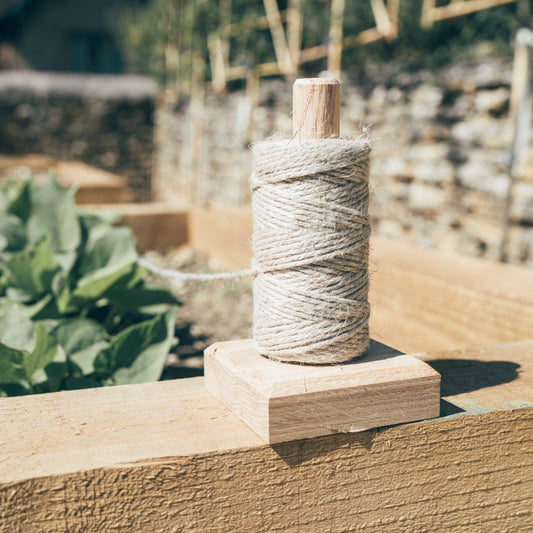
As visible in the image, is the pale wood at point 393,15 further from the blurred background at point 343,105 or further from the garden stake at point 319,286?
the garden stake at point 319,286

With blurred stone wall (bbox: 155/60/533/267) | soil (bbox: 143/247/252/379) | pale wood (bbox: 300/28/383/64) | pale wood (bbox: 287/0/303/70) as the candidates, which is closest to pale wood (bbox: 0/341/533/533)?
soil (bbox: 143/247/252/379)

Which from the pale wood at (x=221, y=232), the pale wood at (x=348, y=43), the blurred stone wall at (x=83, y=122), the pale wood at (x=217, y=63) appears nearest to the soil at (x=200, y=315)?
the pale wood at (x=221, y=232)

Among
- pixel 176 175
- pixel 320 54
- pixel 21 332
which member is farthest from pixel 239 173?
pixel 21 332

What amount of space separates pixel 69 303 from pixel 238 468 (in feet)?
3.20

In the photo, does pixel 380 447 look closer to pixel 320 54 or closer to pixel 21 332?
pixel 21 332

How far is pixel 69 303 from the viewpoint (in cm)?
165

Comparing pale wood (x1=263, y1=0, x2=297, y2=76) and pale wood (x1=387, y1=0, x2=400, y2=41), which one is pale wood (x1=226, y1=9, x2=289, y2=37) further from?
pale wood (x1=387, y1=0, x2=400, y2=41)

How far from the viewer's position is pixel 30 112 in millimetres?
10469

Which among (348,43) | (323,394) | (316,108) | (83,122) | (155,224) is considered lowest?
(155,224)

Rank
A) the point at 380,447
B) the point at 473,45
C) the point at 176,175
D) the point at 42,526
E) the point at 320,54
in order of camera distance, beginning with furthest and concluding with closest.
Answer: the point at 176,175
the point at 320,54
the point at 473,45
the point at 380,447
the point at 42,526

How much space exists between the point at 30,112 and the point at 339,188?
34.6 ft

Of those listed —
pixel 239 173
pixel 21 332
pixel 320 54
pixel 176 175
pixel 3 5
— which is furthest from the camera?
pixel 3 5

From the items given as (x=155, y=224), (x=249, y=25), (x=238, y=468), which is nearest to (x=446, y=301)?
(x=238, y=468)

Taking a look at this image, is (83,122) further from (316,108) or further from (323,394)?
(323,394)
